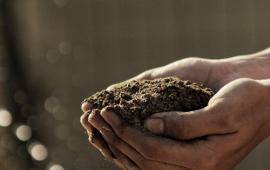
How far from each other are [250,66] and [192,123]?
1146mm

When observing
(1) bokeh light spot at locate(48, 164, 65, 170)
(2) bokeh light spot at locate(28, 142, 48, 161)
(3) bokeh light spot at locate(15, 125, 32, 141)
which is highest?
(3) bokeh light spot at locate(15, 125, 32, 141)

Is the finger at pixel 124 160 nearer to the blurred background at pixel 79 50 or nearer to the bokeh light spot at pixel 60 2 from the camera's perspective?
the blurred background at pixel 79 50

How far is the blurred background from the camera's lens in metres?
6.36

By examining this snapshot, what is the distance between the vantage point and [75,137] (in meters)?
6.74

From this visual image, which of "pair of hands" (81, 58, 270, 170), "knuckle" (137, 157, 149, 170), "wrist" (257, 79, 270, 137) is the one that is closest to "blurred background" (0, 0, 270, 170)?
"wrist" (257, 79, 270, 137)

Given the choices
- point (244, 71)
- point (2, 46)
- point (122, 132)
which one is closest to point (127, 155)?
point (122, 132)

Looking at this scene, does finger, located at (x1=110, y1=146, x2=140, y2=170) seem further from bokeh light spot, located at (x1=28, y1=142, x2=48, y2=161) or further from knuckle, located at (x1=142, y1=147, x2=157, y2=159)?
bokeh light spot, located at (x1=28, y1=142, x2=48, y2=161)

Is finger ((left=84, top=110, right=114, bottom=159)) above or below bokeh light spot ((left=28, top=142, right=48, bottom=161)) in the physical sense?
above

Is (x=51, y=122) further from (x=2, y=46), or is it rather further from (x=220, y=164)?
(x=220, y=164)

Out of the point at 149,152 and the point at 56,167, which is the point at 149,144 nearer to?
the point at 149,152

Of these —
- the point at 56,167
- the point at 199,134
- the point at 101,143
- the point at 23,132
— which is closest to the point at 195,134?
the point at 199,134

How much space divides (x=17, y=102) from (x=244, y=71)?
3.97 meters

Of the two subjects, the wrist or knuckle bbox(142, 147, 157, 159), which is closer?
knuckle bbox(142, 147, 157, 159)

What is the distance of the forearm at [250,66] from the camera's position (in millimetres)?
3475
